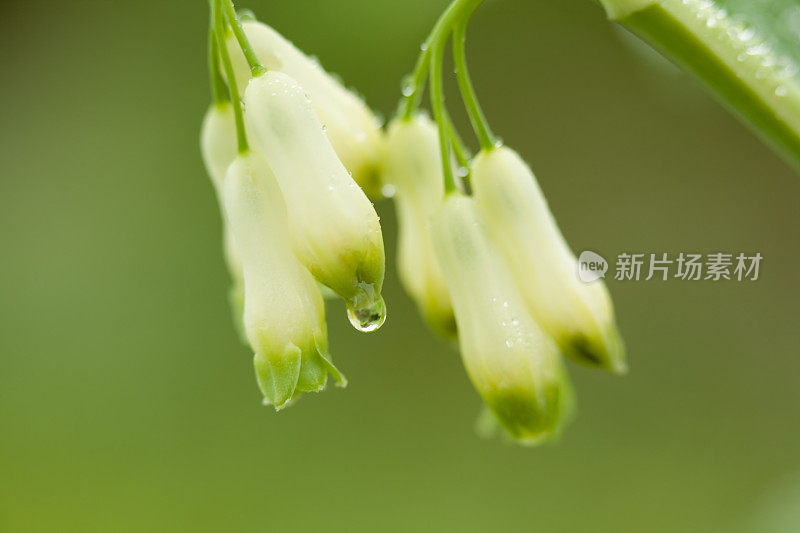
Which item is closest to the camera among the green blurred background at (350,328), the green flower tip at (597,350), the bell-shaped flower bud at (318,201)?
the bell-shaped flower bud at (318,201)

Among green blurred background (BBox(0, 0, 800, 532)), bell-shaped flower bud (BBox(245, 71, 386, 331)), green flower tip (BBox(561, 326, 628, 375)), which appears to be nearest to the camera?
bell-shaped flower bud (BBox(245, 71, 386, 331))

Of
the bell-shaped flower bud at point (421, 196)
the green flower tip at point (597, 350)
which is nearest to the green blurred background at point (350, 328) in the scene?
the bell-shaped flower bud at point (421, 196)

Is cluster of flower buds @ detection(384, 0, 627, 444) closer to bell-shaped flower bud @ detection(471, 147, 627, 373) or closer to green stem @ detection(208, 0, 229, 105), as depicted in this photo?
bell-shaped flower bud @ detection(471, 147, 627, 373)

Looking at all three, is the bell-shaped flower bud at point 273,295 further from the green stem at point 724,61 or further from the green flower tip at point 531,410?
the green stem at point 724,61

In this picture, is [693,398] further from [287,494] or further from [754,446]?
[287,494]

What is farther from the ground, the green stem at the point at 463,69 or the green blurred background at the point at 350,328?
the green stem at the point at 463,69

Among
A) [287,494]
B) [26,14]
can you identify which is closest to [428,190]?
[287,494]

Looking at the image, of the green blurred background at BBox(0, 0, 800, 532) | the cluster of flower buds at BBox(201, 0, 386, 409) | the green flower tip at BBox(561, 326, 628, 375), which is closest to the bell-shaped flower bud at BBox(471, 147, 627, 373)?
the green flower tip at BBox(561, 326, 628, 375)

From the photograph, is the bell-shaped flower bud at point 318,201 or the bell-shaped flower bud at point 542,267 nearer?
the bell-shaped flower bud at point 318,201
